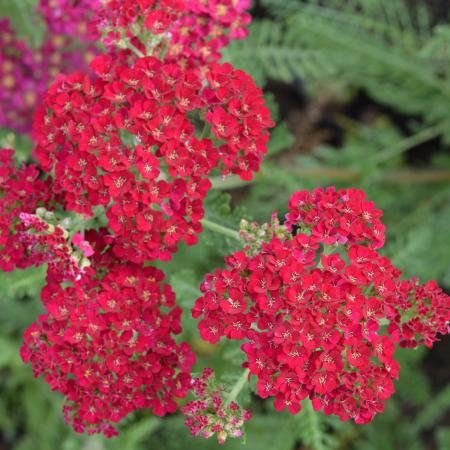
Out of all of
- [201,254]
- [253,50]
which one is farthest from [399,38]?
[201,254]

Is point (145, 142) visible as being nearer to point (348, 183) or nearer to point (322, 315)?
point (322, 315)

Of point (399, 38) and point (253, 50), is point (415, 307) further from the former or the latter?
point (399, 38)

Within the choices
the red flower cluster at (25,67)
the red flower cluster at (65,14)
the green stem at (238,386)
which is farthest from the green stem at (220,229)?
the red flower cluster at (25,67)

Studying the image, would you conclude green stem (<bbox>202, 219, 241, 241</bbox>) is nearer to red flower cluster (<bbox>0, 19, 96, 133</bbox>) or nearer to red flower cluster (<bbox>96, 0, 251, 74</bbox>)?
red flower cluster (<bbox>96, 0, 251, 74</bbox>)

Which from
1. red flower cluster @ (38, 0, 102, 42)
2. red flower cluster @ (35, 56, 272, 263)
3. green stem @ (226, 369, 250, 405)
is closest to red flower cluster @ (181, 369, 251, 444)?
green stem @ (226, 369, 250, 405)

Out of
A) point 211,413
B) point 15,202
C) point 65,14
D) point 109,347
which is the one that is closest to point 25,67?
point 65,14

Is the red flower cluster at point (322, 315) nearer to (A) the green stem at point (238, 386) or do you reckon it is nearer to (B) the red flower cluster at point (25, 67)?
(A) the green stem at point (238, 386)

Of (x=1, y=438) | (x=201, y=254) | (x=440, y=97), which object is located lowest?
(x=1, y=438)
